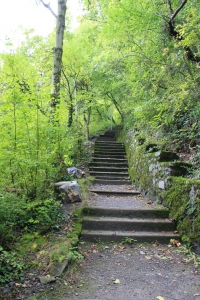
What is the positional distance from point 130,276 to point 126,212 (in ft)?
5.41

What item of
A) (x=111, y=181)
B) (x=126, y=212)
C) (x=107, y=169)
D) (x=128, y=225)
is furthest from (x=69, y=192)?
(x=107, y=169)

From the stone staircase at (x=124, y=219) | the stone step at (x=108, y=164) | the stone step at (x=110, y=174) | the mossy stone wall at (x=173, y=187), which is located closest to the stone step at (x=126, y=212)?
the stone staircase at (x=124, y=219)

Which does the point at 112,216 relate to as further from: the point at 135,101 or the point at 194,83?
the point at 135,101

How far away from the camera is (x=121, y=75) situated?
29.0 feet

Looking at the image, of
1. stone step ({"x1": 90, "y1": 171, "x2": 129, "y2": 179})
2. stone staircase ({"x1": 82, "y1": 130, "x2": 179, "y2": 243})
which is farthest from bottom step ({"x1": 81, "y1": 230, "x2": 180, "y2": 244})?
stone step ({"x1": 90, "y1": 171, "x2": 129, "y2": 179})

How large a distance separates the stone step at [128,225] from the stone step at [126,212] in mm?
263

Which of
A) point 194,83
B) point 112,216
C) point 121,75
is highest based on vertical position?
point 121,75

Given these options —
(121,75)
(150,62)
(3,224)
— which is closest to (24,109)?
(3,224)

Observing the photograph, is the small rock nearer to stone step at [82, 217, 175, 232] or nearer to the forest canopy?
the forest canopy

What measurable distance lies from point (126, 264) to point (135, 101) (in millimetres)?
6230

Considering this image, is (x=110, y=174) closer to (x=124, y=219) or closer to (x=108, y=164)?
(x=108, y=164)

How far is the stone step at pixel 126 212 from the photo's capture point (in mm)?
4284

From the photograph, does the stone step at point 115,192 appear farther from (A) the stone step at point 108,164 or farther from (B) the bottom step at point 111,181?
(A) the stone step at point 108,164

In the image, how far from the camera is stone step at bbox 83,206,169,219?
4.28 meters
